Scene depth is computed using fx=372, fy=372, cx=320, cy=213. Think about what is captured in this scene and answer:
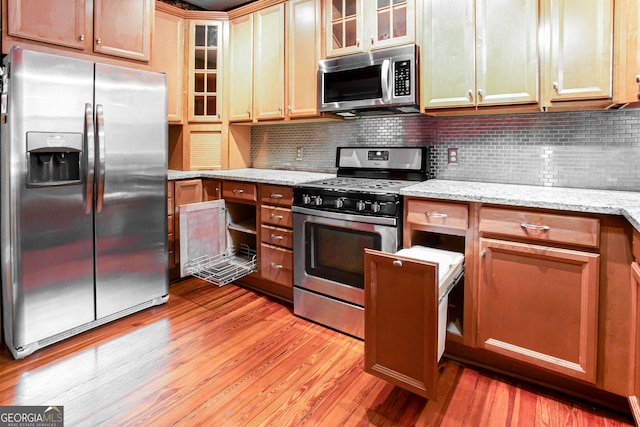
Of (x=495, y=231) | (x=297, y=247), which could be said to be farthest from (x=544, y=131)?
(x=297, y=247)

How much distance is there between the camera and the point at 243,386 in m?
1.84

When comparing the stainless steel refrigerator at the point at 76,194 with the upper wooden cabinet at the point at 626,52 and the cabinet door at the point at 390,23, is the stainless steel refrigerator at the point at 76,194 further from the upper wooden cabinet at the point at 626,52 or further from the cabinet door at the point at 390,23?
the upper wooden cabinet at the point at 626,52

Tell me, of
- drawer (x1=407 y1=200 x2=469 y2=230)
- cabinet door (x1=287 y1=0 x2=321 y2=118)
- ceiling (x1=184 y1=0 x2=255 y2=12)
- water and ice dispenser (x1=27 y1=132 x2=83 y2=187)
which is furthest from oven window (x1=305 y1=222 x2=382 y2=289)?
ceiling (x1=184 y1=0 x2=255 y2=12)

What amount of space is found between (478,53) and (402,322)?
5.14 feet

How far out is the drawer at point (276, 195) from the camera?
2.66 meters

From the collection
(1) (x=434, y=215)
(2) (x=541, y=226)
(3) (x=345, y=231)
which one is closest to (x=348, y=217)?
(3) (x=345, y=231)

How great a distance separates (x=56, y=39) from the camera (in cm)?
Answer: 227

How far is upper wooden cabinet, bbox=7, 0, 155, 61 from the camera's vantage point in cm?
214

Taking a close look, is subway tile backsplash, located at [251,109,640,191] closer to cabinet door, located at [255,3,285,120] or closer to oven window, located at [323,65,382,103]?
oven window, located at [323,65,382,103]

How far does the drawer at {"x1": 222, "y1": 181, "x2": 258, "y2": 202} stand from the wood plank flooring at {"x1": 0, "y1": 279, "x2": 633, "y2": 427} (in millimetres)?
985

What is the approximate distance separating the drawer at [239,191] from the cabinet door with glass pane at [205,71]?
780 mm

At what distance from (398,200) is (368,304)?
0.68 meters

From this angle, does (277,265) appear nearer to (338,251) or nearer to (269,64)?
(338,251)

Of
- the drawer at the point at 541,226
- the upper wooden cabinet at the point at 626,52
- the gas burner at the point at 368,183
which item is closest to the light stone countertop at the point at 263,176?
the gas burner at the point at 368,183
